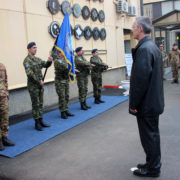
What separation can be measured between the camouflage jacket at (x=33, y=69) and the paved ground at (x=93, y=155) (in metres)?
1.26

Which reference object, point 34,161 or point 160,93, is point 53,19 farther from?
point 160,93

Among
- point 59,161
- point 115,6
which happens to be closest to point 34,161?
point 59,161

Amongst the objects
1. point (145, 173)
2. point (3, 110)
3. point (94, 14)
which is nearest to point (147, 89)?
point (145, 173)

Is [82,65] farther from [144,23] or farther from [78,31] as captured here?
[144,23]

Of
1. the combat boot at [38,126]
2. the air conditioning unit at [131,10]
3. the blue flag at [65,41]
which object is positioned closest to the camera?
the combat boot at [38,126]

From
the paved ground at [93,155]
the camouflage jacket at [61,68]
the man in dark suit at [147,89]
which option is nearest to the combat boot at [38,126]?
the paved ground at [93,155]

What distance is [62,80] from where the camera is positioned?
6379 millimetres

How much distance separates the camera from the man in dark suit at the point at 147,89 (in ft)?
9.52

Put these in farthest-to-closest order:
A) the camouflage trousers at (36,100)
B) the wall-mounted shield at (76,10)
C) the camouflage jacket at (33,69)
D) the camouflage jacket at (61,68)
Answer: the wall-mounted shield at (76,10) → the camouflage jacket at (61,68) → the camouflage trousers at (36,100) → the camouflage jacket at (33,69)

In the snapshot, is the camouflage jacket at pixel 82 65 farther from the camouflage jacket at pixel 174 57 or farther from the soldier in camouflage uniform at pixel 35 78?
the camouflage jacket at pixel 174 57

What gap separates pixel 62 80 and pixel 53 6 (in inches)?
115

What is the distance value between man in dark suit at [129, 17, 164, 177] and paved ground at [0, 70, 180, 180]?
47 centimetres

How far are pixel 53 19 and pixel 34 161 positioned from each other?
535 centimetres

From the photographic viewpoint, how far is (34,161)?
393 centimetres
